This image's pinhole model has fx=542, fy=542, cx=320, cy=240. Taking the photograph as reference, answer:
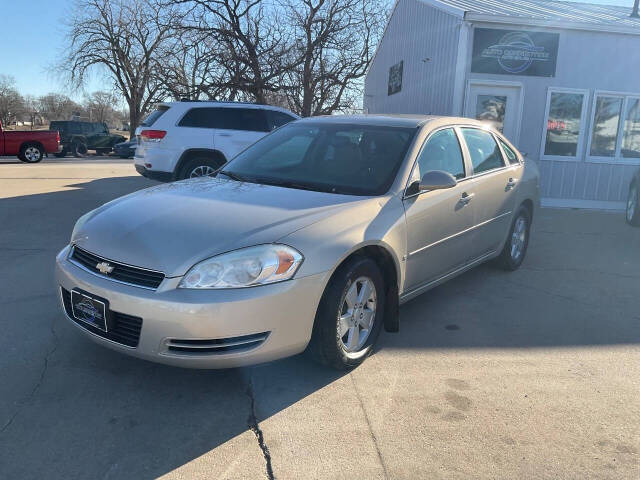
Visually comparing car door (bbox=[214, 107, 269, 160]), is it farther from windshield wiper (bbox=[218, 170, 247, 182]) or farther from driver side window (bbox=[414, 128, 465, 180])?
driver side window (bbox=[414, 128, 465, 180])

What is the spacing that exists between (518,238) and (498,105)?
541 centimetres

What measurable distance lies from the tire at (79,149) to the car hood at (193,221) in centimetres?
2816

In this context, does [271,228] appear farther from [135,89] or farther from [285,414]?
[135,89]

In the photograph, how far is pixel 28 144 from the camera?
68.7 feet

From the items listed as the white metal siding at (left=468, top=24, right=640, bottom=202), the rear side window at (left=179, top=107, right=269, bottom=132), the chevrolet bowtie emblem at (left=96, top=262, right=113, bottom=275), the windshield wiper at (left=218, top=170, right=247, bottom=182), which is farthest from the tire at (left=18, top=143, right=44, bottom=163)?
the chevrolet bowtie emblem at (left=96, top=262, right=113, bottom=275)

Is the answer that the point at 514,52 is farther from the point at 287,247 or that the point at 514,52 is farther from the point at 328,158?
the point at 287,247

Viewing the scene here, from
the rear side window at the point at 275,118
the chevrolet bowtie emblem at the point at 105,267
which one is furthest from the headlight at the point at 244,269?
the rear side window at the point at 275,118

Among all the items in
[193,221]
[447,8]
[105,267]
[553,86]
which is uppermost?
[447,8]

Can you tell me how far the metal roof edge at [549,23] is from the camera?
983 centimetres

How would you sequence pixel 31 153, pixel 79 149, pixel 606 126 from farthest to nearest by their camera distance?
1. pixel 79 149
2. pixel 31 153
3. pixel 606 126

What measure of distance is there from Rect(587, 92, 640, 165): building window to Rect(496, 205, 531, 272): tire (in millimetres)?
5808

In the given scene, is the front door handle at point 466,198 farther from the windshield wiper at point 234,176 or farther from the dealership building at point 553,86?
the dealership building at point 553,86

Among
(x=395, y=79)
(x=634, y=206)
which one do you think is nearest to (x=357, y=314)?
(x=634, y=206)

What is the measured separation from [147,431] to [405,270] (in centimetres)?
194
